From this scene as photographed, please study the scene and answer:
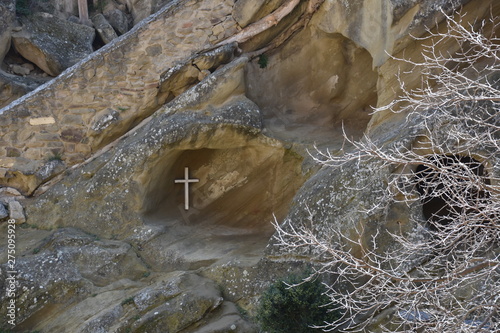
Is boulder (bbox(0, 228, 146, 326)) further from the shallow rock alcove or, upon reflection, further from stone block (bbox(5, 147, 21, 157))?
stone block (bbox(5, 147, 21, 157))

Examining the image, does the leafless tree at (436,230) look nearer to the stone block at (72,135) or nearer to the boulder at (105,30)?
the stone block at (72,135)

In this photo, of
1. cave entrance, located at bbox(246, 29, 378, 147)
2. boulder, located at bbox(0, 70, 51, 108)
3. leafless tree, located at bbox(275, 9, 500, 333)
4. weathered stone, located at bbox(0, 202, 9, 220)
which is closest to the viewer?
leafless tree, located at bbox(275, 9, 500, 333)

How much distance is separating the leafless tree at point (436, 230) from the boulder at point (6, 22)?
7.80 m

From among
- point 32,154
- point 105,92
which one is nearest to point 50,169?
point 32,154

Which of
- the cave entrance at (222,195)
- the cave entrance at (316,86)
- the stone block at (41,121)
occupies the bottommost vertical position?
the cave entrance at (222,195)

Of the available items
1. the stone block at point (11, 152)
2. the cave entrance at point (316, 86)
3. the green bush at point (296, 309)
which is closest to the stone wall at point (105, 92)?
the stone block at point (11, 152)

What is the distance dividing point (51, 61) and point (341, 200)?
309 inches

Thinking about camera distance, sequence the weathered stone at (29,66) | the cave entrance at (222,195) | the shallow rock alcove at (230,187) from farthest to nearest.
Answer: the weathered stone at (29,66), the shallow rock alcove at (230,187), the cave entrance at (222,195)

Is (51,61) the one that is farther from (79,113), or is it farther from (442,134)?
(442,134)

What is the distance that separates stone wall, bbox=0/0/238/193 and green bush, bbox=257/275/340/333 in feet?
15.4

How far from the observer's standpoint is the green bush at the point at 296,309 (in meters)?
8.52

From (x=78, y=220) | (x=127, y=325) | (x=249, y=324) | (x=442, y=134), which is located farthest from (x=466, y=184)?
(x=78, y=220)

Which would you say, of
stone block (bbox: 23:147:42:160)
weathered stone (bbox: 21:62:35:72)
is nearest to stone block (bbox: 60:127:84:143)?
stone block (bbox: 23:147:42:160)

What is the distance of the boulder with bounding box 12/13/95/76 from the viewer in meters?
15.0
